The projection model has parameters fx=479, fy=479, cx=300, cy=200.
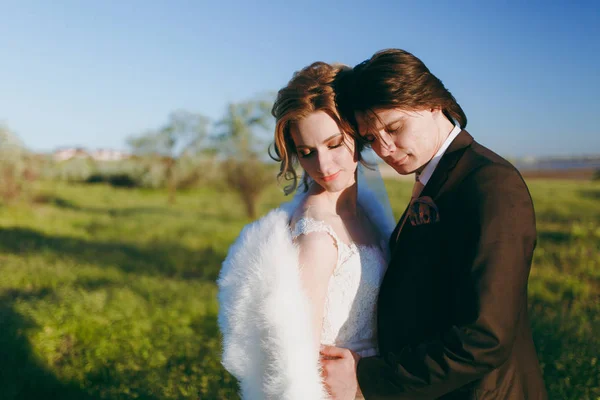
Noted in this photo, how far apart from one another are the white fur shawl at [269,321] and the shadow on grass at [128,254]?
7.11 m

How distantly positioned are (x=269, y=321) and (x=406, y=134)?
92cm

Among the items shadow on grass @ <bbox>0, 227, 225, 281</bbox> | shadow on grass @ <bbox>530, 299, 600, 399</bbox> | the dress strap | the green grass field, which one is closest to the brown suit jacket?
the dress strap

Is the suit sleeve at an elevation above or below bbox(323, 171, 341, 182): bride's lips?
below

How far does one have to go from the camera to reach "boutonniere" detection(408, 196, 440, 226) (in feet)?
5.81

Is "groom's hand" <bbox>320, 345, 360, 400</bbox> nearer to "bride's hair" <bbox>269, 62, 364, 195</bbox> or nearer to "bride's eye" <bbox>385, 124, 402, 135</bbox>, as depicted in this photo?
"bride's eye" <bbox>385, 124, 402, 135</bbox>

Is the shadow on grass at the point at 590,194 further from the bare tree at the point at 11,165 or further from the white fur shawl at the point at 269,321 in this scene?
the bare tree at the point at 11,165

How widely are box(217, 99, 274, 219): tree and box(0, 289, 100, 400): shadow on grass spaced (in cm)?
961

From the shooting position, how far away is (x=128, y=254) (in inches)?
414

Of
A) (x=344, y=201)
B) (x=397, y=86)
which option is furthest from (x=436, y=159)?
(x=344, y=201)

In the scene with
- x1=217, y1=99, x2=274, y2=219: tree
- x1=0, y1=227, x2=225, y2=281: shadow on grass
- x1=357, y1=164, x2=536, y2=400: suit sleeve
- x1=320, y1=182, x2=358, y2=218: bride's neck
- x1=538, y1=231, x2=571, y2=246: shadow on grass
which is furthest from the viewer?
x1=217, y1=99, x2=274, y2=219: tree

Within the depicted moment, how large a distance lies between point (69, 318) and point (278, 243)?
4616mm

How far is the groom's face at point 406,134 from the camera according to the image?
1.90 metres

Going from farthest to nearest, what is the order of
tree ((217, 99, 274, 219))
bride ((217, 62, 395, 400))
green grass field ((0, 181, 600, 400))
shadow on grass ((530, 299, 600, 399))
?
1. tree ((217, 99, 274, 219))
2. green grass field ((0, 181, 600, 400))
3. shadow on grass ((530, 299, 600, 399))
4. bride ((217, 62, 395, 400))

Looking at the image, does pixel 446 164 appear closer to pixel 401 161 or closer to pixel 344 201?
pixel 401 161
